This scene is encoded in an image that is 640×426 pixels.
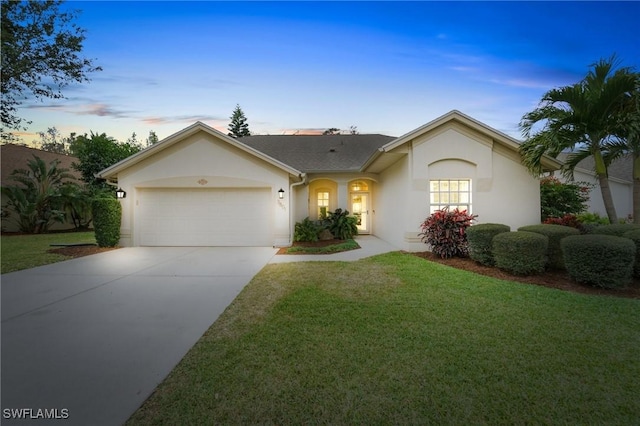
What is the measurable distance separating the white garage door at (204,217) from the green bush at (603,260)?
894cm

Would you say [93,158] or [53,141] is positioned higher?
[53,141]

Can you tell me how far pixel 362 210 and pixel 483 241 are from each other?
8.13 metres

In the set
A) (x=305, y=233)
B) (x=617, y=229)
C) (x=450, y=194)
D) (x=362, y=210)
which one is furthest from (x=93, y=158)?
(x=617, y=229)

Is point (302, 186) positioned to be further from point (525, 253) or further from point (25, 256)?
point (25, 256)

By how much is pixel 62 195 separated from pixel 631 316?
22774 mm

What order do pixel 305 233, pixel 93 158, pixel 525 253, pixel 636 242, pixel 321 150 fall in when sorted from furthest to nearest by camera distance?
pixel 93 158 < pixel 321 150 < pixel 305 233 < pixel 525 253 < pixel 636 242

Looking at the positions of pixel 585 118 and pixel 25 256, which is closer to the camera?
pixel 585 118

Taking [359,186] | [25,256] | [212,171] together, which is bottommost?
[25,256]

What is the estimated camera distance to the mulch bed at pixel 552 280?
5379 millimetres

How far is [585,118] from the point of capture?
24.9ft

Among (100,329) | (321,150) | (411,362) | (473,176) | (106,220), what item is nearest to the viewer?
(411,362)

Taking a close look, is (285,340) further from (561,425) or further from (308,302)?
(561,425)

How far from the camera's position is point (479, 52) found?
10.5 meters

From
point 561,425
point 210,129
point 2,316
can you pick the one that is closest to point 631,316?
point 561,425
